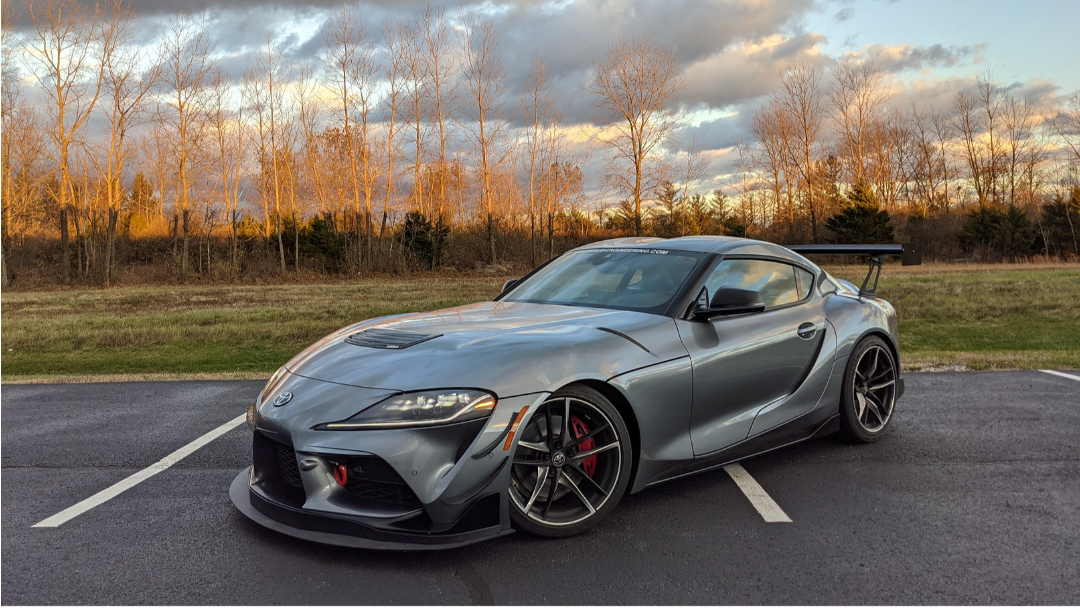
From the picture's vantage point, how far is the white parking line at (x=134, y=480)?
12.3 feet

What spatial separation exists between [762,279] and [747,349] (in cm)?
72

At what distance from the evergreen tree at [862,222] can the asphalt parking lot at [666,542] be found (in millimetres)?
45721

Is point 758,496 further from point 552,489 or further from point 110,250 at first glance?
point 110,250

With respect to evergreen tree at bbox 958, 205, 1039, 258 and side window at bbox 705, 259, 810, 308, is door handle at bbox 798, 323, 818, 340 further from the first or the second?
evergreen tree at bbox 958, 205, 1039, 258

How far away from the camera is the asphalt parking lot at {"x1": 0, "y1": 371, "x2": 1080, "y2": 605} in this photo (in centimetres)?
286

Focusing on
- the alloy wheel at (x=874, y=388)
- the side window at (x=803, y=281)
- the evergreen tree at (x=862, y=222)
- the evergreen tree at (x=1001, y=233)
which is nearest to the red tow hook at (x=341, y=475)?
the side window at (x=803, y=281)

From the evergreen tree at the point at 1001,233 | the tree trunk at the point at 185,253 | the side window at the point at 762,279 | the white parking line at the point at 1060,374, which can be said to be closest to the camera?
the side window at the point at 762,279

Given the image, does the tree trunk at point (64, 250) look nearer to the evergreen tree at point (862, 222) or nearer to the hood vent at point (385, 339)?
the hood vent at point (385, 339)

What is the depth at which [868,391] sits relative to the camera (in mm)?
5031

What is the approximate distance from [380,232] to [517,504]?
114 feet

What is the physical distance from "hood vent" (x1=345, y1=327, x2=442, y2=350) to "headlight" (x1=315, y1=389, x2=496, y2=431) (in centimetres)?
46

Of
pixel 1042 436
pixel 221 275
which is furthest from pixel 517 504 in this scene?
pixel 221 275

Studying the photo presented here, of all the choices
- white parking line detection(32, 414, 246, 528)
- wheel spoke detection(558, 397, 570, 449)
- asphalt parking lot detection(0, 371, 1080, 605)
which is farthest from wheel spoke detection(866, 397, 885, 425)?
white parking line detection(32, 414, 246, 528)

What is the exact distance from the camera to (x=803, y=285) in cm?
486
